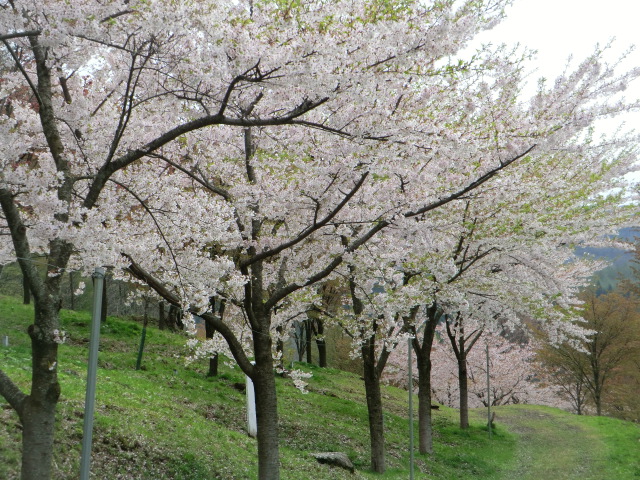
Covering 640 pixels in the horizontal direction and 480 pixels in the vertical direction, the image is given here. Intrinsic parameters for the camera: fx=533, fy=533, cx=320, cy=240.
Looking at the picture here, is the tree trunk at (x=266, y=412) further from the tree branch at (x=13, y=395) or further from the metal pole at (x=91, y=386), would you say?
the metal pole at (x=91, y=386)

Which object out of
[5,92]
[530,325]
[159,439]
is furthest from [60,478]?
[530,325]

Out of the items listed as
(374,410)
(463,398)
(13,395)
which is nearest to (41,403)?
(13,395)

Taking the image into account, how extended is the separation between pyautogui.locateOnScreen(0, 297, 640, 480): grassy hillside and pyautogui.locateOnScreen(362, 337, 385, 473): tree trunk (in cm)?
42

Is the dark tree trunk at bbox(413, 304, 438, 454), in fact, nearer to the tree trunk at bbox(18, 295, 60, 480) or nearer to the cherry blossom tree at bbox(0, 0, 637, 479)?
the cherry blossom tree at bbox(0, 0, 637, 479)

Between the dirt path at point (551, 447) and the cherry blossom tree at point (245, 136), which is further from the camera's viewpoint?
the dirt path at point (551, 447)

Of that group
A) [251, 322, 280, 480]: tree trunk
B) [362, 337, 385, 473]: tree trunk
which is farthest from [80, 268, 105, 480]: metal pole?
[362, 337, 385, 473]: tree trunk

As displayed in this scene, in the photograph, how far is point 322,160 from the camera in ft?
26.6

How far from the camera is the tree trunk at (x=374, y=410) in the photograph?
1273cm

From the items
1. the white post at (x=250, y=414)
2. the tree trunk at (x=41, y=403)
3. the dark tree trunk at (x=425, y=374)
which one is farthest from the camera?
the dark tree trunk at (x=425, y=374)

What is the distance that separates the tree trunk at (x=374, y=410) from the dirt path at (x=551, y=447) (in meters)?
5.07

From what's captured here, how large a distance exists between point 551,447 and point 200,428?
1613 cm

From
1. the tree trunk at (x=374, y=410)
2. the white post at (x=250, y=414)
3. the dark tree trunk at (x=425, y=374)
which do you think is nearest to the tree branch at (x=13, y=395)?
the white post at (x=250, y=414)

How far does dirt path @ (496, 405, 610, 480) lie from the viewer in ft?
53.3

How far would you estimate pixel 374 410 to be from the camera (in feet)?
42.7
